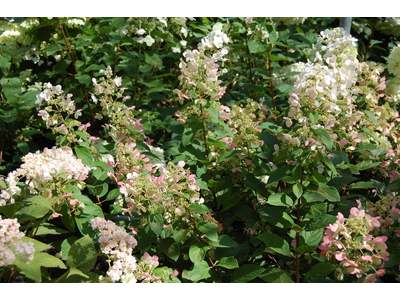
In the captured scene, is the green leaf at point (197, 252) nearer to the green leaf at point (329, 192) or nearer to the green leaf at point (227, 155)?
the green leaf at point (227, 155)

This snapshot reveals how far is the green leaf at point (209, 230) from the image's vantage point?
1.50 meters

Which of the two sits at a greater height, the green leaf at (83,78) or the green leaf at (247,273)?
the green leaf at (83,78)

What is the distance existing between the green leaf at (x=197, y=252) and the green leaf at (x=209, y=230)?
9 cm

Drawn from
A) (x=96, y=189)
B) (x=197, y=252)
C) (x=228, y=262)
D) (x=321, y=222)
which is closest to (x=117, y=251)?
(x=197, y=252)

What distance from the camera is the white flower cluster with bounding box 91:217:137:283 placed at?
1237mm

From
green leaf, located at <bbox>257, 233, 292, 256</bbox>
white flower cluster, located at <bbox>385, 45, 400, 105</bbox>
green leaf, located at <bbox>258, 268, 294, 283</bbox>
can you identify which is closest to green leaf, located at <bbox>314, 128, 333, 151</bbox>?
green leaf, located at <bbox>257, 233, 292, 256</bbox>

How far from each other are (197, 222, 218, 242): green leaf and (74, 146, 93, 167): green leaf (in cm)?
64

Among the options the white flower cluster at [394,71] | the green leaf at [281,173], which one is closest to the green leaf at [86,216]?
the green leaf at [281,173]

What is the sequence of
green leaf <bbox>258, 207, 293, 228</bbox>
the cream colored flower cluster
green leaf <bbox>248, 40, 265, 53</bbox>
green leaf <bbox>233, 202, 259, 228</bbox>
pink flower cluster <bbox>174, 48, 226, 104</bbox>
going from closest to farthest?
green leaf <bbox>258, 207, 293, 228</bbox> < pink flower cluster <bbox>174, 48, 226, 104</bbox> < green leaf <bbox>233, 202, 259, 228</bbox> < green leaf <bbox>248, 40, 265, 53</bbox> < the cream colored flower cluster

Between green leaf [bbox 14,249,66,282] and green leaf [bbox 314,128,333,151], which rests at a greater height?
green leaf [bbox 314,128,333,151]

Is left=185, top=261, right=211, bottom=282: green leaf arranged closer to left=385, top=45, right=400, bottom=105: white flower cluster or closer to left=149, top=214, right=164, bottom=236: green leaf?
left=149, top=214, right=164, bottom=236: green leaf

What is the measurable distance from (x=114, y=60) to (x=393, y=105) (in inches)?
88.1

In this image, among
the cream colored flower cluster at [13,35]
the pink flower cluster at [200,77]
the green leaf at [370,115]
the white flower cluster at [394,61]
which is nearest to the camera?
the pink flower cluster at [200,77]

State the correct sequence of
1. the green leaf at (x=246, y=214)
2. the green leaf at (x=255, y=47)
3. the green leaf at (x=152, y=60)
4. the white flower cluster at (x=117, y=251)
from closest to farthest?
the white flower cluster at (x=117, y=251) → the green leaf at (x=246, y=214) → the green leaf at (x=255, y=47) → the green leaf at (x=152, y=60)
